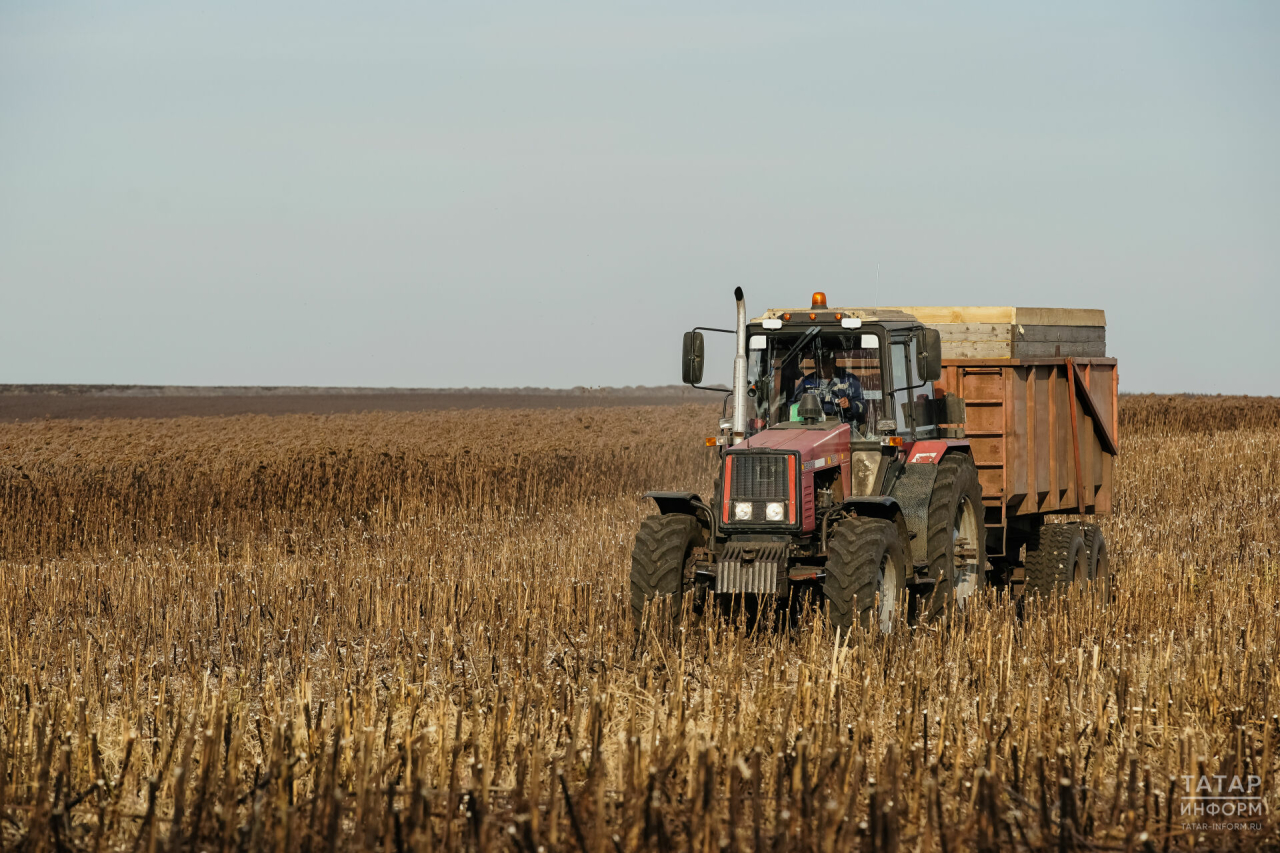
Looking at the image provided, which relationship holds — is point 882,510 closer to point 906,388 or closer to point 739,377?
point 906,388

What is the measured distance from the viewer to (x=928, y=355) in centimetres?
820

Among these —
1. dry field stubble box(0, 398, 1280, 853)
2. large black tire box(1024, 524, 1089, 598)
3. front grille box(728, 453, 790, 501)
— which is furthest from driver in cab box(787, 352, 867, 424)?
large black tire box(1024, 524, 1089, 598)

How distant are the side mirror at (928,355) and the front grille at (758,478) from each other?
1060mm

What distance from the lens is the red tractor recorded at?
792cm

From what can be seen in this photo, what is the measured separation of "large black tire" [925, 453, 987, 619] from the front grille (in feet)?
3.99

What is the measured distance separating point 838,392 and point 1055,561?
2.63 meters

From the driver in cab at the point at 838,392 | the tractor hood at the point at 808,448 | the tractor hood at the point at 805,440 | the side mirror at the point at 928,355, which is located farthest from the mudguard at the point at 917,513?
the side mirror at the point at 928,355

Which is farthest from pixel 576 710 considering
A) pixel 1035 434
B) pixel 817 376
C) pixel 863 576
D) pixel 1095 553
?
pixel 1095 553

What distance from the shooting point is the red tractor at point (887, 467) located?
792 centimetres

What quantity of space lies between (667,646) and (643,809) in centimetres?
328

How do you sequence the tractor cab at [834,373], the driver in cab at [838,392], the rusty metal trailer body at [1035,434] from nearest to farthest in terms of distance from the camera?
the tractor cab at [834,373] < the driver in cab at [838,392] < the rusty metal trailer body at [1035,434]

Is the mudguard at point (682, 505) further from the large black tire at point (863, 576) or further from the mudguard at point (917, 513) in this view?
the mudguard at point (917, 513)

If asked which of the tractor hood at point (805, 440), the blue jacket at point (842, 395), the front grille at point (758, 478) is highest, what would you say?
the blue jacket at point (842, 395)

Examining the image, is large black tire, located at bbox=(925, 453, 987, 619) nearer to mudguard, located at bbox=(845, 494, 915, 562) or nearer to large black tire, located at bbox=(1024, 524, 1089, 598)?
mudguard, located at bbox=(845, 494, 915, 562)
